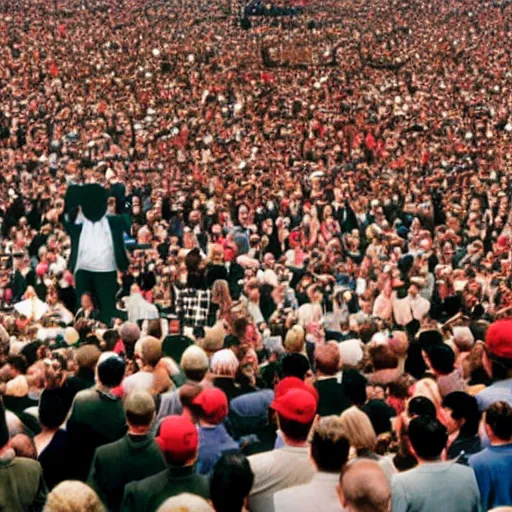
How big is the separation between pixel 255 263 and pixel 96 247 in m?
3.85

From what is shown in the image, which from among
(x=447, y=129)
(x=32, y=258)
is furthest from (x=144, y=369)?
(x=447, y=129)

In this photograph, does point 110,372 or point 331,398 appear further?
point 331,398

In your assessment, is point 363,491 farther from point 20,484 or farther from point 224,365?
point 224,365

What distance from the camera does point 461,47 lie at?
39.1 metres

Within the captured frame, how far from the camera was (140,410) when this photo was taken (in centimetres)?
528

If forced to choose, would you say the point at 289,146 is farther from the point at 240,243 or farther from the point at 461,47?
the point at 461,47

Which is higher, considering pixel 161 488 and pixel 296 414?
pixel 296 414

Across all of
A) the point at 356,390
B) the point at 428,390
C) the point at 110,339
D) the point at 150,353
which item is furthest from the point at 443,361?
the point at 110,339

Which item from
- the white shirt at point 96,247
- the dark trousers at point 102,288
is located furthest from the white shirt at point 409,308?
the white shirt at point 96,247

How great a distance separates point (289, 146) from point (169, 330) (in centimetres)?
1592

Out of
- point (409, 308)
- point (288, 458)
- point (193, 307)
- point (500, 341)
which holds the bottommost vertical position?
point (409, 308)

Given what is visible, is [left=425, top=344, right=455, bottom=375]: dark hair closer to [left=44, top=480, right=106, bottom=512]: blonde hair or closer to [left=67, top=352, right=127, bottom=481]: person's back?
[left=67, top=352, right=127, bottom=481]: person's back

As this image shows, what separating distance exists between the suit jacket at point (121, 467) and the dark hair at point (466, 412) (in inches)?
57.9

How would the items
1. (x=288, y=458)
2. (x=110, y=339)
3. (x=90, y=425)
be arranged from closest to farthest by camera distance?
(x=288, y=458) < (x=90, y=425) < (x=110, y=339)
